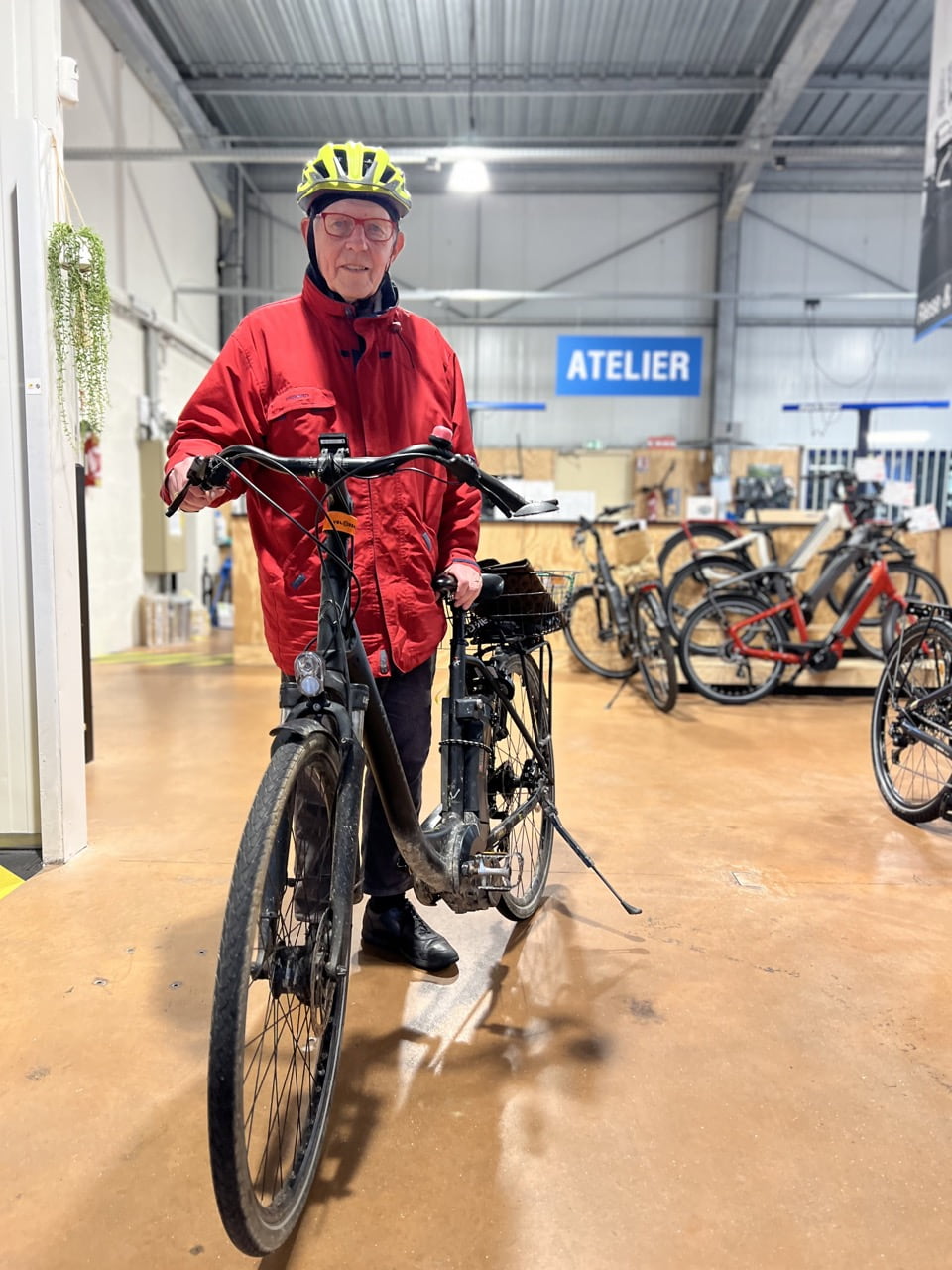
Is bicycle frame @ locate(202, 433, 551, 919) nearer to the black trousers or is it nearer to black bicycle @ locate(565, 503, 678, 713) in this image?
the black trousers

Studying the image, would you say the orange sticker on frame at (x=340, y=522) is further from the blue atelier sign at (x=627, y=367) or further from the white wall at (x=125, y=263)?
the white wall at (x=125, y=263)

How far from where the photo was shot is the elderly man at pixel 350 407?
1.56 metres

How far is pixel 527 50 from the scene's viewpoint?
7.95 metres

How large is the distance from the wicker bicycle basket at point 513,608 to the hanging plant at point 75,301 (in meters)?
1.45

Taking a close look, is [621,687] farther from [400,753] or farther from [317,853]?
[317,853]

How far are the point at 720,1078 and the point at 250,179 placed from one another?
12.3 m

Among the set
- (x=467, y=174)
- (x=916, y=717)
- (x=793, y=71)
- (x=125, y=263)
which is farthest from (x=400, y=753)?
(x=793, y=71)

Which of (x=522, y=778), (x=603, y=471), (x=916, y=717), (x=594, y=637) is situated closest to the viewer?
(x=522, y=778)

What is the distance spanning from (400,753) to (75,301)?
1.69m

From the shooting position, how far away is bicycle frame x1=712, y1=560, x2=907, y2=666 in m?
4.97

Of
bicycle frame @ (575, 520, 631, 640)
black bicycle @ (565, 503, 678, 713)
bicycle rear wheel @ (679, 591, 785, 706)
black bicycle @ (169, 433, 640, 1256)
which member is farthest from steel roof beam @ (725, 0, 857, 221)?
black bicycle @ (169, 433, 640, 1256)

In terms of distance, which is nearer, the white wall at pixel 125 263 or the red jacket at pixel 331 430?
the red jacket at pixel 331 430

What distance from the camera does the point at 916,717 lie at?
291cm

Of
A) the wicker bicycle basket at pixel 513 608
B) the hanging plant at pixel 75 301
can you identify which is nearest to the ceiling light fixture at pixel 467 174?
the hanging plant at pixel 75 301
